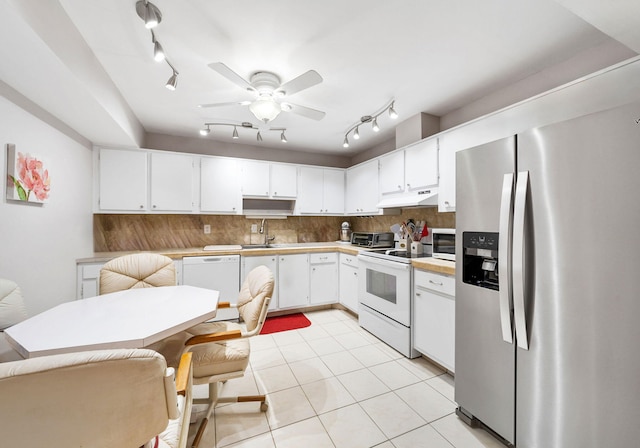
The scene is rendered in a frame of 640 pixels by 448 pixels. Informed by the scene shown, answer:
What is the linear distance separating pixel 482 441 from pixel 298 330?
6.71ft

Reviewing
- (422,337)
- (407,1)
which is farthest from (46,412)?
(422,337)

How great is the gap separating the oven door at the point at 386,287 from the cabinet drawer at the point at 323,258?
0.66 meters

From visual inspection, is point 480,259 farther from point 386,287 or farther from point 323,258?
point 323,258

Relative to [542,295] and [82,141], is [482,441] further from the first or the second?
[82,141]

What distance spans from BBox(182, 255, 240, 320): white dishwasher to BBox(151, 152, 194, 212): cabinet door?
77 centimetres

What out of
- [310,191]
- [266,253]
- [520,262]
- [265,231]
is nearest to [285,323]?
[266,253]

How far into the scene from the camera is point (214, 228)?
12.7 ft

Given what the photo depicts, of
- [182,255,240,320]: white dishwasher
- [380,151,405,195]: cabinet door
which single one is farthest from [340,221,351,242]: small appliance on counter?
[182,255,240,320]: white dishwasher

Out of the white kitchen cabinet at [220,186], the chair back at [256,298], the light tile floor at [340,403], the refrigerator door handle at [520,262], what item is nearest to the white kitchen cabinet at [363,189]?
the white kitchen cabinet at [220,186]

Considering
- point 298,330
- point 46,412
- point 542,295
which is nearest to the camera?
point 46,412

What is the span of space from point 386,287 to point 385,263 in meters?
0.27

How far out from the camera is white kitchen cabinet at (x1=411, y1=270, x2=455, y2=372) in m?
2.09

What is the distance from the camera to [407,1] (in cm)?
→ 143

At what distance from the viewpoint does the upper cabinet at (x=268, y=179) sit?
3.75 metres
